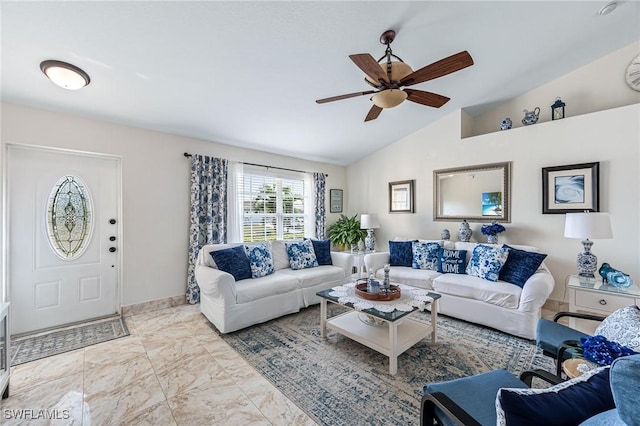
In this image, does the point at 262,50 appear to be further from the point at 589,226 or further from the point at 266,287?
the point at 589,226

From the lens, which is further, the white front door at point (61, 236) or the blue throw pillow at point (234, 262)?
the blue throw pillow at point (234, 262)

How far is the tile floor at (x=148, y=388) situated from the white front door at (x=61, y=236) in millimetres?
875

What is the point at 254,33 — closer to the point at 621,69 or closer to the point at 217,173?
the point at 217,173

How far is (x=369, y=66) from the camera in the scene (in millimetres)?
1905

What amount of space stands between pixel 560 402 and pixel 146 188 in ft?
13.7

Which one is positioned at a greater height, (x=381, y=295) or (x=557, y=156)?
(x=557, y=156)

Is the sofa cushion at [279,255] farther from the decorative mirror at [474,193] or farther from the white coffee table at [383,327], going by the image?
the decorative mirror at [474,193]

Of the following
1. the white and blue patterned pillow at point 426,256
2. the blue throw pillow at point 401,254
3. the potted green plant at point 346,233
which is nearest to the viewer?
the white and blue patterned pillow at point 426,256

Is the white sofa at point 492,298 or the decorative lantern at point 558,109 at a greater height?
the decorative lantern at point 558,109

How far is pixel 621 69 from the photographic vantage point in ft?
10.4

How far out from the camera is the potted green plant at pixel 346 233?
17.6 ft

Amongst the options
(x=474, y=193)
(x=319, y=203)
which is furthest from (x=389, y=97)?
(x=319, y=203)

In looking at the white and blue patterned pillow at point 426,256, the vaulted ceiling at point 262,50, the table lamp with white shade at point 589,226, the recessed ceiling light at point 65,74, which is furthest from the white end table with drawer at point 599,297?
the recessed ceiling light at point 65,74

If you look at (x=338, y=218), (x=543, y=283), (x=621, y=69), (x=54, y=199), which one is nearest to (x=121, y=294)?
(x=54, y=199)
